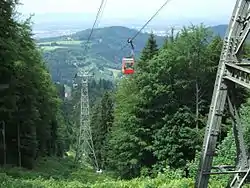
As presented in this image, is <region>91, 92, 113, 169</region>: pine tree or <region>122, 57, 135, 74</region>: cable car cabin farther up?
<region>122, 57, 135, 74</region>: cable car cabin

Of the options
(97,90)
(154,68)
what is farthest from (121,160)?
(97,90)

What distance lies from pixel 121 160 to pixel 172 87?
7.28 m

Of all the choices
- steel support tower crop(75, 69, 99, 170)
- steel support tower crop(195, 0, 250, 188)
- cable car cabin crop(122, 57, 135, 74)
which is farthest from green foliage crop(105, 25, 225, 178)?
steel support tower crop(195, 0, 250, 188)

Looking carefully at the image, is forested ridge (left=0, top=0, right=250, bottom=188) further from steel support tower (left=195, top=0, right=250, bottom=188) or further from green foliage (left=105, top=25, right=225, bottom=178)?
steel support tower (left=195, top=0, right=250, bottom=188)

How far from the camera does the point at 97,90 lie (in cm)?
18988

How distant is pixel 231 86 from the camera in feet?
29.0

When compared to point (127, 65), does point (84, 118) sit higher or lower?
lower

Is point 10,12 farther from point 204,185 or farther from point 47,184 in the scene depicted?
point 204,185

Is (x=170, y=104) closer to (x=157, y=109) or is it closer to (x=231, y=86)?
(x=157, y=109)

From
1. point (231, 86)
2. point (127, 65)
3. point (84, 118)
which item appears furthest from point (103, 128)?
point (231, 86)

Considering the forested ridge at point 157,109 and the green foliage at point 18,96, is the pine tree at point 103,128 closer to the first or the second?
the forested ridge at point 157,109

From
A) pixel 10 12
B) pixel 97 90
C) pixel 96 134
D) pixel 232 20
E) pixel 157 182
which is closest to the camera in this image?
pixel 232 20

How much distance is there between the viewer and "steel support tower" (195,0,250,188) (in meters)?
8.38

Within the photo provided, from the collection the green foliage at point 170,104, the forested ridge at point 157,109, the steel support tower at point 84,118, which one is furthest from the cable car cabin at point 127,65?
the steel support tower at point 84,118
